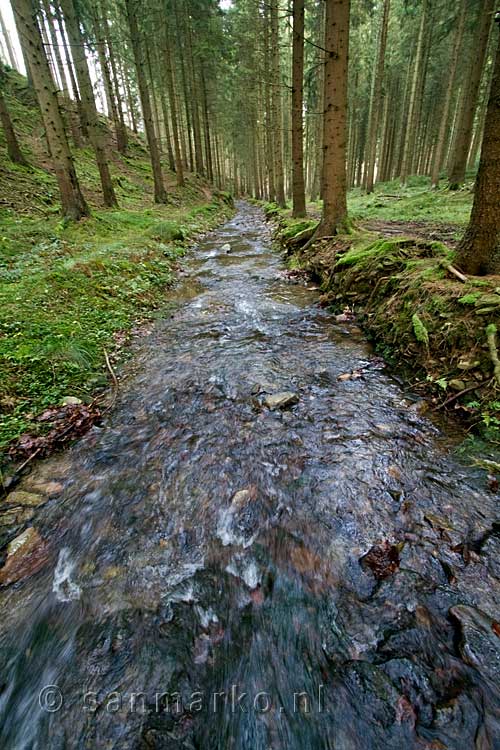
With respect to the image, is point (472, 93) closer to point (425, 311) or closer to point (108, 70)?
point (425, 311)

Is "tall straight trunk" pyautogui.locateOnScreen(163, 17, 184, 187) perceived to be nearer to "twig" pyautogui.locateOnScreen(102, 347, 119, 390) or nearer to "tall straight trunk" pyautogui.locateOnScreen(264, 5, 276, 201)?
"tall straight trunk" pyautogui.locateOnScreen(264, 5, 276, 201)

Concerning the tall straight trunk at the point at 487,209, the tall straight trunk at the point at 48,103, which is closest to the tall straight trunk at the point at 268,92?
the tall straight trunk at the point at 48,103

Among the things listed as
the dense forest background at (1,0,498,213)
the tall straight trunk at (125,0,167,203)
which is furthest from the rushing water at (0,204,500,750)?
the tall straight trunk at (125,0,167,203)

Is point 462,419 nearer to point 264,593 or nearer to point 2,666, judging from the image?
point 264,593

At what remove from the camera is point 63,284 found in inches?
242

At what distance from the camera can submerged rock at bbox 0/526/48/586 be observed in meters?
2.41

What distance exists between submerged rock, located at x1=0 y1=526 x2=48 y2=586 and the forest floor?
3745 mm

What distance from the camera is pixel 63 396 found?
405 centimetres

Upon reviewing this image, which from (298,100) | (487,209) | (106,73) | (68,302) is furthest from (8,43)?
(487,209)

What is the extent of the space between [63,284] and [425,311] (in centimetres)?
584

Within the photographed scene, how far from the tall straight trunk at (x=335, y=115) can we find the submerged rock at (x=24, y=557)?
8291 millimetres

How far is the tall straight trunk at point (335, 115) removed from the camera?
23.0 feet

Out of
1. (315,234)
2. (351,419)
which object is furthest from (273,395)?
(315,234)

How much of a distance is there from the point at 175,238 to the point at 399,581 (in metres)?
11.9
